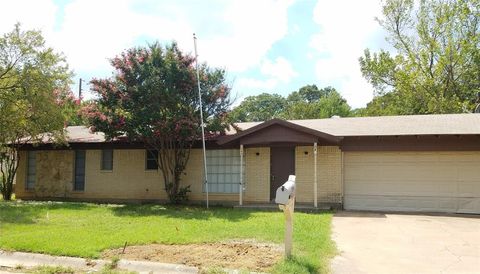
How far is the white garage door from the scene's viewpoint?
15.3 m

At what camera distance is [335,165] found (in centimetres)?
1648

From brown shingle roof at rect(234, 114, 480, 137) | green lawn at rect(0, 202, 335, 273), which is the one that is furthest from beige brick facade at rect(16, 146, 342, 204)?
green lawn at rect(0, 202, 335, 273)

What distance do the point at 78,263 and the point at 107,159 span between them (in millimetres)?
12604

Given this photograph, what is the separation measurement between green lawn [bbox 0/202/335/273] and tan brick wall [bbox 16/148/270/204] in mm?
2641

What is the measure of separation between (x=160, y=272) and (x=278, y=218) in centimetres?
619

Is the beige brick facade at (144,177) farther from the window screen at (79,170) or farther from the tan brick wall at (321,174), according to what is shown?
the window screen at (79,170)

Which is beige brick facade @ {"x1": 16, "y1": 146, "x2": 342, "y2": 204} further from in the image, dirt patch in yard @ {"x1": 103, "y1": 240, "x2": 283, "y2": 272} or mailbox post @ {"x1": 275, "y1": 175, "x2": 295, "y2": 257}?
mailbox post @ {"x1": 275, "y1": 175, "x2": 295, "y2": 257}

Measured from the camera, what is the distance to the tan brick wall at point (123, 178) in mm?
17500

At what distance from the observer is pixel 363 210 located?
628 inches

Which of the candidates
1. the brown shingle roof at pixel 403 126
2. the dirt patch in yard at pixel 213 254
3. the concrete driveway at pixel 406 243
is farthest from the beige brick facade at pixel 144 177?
the dirt patch in yard at pixel 213 254

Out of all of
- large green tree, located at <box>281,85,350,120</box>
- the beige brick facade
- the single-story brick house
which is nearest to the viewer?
the single-story brick house

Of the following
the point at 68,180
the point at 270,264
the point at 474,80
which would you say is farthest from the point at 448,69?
the point at 270,264

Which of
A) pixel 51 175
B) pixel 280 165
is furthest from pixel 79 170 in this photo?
pixel 280 165

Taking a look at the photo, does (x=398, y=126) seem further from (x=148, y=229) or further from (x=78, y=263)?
(x=78, y=263)
